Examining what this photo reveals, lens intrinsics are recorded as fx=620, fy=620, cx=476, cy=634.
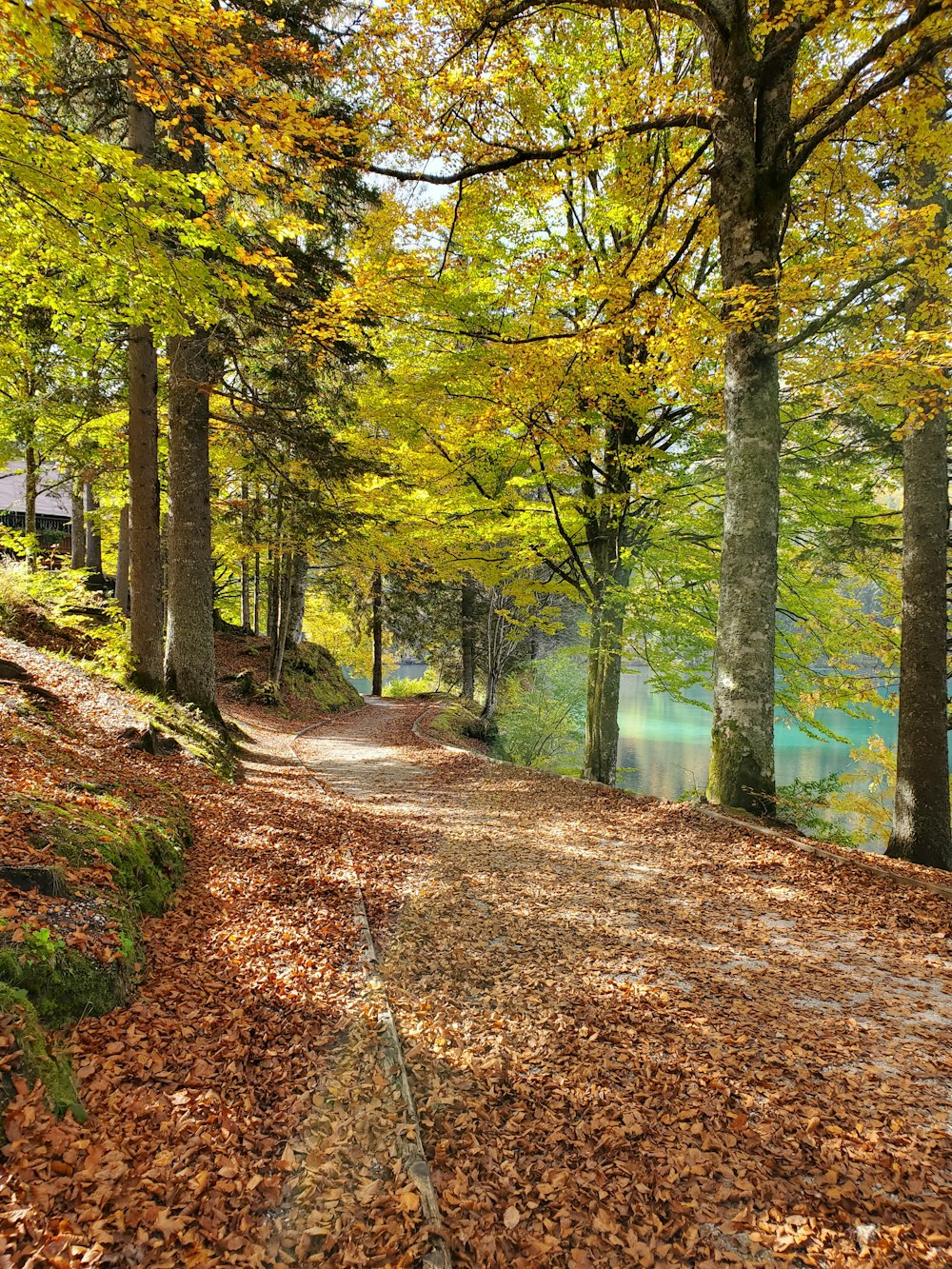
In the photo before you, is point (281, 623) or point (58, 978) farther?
point (281, 623)

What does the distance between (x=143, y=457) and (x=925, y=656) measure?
1001 cm

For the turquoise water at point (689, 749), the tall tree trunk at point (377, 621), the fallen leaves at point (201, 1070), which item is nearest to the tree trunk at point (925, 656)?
the fallen leaves at point (201, 1070)

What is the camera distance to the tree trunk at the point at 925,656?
285 inches

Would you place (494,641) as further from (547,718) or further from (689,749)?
(689,749)

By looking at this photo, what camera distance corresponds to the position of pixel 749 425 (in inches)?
261

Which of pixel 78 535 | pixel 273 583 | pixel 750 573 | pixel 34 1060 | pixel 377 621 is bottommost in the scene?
pixel 34 1060

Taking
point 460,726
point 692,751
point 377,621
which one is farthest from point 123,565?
point 692,751

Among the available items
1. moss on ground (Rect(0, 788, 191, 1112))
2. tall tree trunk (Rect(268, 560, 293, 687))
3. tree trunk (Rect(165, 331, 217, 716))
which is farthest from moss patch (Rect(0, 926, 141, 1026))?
tall tree trunk (Rect(268, 560, 293, 687))

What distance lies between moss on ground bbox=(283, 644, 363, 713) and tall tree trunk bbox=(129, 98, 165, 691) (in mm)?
12000

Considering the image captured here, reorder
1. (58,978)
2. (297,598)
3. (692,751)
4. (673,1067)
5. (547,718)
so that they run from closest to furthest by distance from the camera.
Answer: (58,978)
(673,1067)
(547,718)
(297,598)
(692,751)

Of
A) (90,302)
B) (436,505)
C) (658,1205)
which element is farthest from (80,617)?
(658,1205)

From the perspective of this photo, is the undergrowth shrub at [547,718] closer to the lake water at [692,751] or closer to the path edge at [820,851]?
the lake water at [692,751]

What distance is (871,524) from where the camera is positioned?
9.80 m

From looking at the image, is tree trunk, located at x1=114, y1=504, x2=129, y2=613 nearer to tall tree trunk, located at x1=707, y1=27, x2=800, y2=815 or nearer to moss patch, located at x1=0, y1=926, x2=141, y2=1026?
tall tree trunk, located at x1=707, y1=27, x2=800, y2=815
